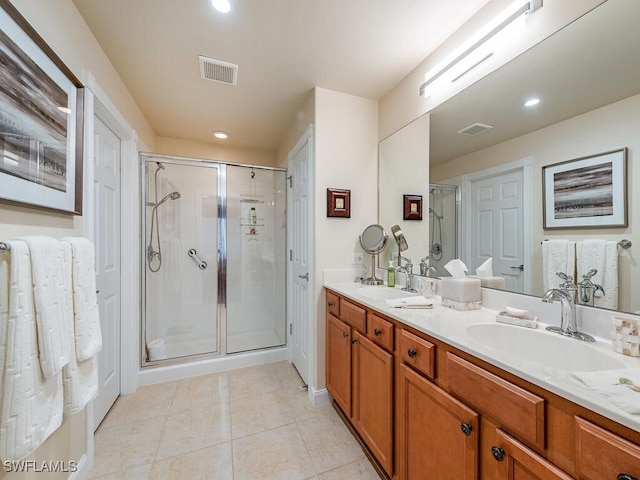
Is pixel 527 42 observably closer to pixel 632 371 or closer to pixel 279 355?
pixel 632 371

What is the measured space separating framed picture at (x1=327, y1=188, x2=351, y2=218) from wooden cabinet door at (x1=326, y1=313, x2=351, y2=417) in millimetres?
784

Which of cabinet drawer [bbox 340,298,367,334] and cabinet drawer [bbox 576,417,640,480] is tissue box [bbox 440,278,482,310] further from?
cabinet drawer [bbox 576,417,640,480]

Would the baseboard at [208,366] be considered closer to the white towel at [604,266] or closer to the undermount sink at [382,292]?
the undermount sink at [382,292]

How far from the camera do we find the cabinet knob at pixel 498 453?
2.41 ft

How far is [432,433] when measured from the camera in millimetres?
983

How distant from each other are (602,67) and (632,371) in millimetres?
1081

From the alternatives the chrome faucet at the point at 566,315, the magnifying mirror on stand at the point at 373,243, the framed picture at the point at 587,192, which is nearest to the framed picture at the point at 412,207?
the magnifying mirror on stand at the point at 373,243

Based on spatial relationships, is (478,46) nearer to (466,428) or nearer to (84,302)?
(466,428)

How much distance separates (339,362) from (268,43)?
2.09 metres

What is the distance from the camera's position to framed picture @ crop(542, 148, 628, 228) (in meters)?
0.93

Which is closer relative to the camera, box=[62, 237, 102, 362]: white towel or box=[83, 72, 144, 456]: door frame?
box=[62, 237, 102, 362]: white towel

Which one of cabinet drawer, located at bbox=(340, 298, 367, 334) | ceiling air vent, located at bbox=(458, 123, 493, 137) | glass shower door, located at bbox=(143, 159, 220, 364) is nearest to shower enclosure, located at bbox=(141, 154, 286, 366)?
glass shower door, located at bbox=(143, 159, 220, 364)

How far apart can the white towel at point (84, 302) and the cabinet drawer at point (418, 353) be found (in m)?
1.37

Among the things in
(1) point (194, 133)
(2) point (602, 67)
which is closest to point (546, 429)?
(2) point (602, 67)
